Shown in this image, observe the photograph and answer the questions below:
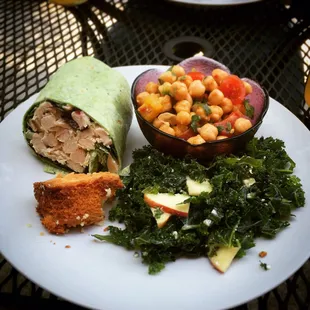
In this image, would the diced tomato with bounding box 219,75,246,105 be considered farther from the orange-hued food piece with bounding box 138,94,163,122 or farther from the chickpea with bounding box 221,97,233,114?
the orange-hued food piece with bounding box 138,94,163,122

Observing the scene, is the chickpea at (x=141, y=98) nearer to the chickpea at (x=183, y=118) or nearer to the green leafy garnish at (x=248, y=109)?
the chickpea at (x=183, y=118)

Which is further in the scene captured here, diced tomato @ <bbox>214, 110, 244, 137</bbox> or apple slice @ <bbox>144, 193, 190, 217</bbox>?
diced tomato @ <bbox>214, 110, 244, 137</bbox>

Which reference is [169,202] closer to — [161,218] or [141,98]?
[161,218]

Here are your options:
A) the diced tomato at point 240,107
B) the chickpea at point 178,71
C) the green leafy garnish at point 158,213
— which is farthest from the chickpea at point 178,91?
the green leafy garnish at point 158,213

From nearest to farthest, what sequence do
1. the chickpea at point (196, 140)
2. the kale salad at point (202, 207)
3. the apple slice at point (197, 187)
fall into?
the kale salad at point (202, 207) → the apple slice at point (197, 187) → the chickpea at point (196, 140)

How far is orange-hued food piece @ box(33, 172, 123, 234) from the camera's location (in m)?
1.43

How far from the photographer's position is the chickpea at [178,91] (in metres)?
1.63

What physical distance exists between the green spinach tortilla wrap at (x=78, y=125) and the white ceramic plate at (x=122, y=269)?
230 millimetres

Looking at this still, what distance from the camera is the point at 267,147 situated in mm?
1691

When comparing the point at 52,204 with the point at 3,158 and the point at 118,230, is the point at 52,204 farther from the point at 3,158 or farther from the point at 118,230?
the point at 3,158

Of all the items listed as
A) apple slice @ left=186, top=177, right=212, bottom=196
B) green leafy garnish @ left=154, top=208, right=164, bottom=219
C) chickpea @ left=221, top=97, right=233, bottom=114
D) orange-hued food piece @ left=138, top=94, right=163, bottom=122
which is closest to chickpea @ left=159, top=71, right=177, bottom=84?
orange-hued food piece @ left=138, top=94, right=163, bottom=122

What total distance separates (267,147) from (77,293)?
0.88 meters

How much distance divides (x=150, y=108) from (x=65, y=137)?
0.35 meters

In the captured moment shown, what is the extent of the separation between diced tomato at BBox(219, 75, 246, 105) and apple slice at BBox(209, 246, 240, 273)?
612 mm
